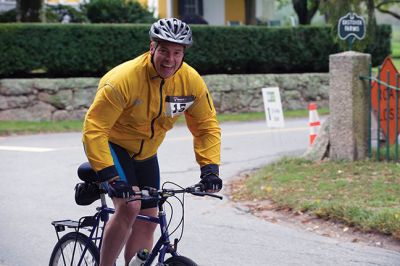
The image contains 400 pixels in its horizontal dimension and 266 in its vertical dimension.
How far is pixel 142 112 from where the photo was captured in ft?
15.4

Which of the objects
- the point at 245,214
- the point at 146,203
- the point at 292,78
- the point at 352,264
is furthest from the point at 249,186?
the point at 292,78

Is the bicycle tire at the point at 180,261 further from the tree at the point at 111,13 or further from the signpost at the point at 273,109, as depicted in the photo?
the tree at the point at 111,13

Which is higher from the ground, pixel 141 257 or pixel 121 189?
pixel 121 189

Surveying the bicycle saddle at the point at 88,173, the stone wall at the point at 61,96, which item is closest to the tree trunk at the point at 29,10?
the stone wall at the point at 61,96

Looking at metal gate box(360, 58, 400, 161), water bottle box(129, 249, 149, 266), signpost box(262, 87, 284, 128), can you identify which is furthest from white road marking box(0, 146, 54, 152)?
water bottle box(129, 249, 149, 266)

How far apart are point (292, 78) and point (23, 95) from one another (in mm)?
6996

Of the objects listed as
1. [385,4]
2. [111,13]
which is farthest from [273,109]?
[111,13]

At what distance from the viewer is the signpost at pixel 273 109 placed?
13.6m

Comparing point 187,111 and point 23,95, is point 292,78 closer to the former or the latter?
point 23,95

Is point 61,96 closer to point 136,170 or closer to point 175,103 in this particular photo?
point 136,170

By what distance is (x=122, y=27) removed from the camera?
1883 centimetres

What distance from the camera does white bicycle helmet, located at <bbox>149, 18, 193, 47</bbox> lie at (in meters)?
4.41

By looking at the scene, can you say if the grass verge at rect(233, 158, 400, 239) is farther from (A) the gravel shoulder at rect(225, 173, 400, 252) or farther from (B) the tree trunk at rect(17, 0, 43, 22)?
(B) the tree trunk at rect(17, 0, 43, 22)

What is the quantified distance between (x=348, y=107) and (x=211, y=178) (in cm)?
666
